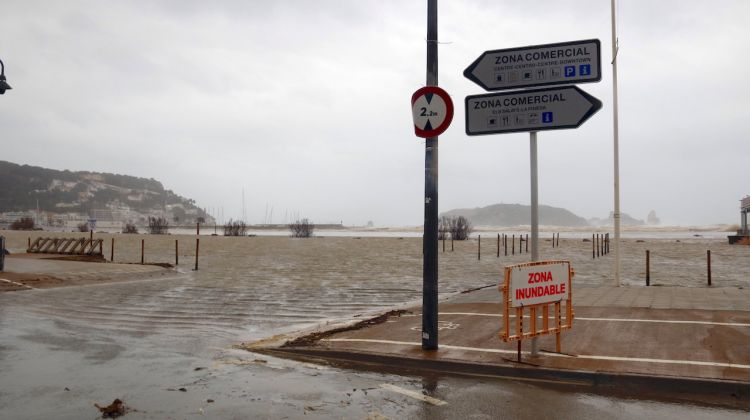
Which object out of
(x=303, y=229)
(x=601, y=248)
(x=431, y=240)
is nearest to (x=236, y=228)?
(x=303, y=229)

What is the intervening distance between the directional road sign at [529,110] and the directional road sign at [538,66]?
17cm

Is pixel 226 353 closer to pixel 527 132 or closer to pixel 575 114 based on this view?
pixel 527 132

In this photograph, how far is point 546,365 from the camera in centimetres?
664

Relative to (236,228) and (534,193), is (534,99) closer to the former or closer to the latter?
(534,193)

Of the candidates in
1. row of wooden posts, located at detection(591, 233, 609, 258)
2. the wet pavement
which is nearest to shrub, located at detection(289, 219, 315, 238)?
row of wooden posts, located at detection(591, 233, 609, 258)

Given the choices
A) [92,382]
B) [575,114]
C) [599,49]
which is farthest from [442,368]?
[599,49]

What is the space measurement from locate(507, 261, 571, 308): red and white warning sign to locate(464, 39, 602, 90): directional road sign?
2335mm

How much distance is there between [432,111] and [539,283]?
8.39ft

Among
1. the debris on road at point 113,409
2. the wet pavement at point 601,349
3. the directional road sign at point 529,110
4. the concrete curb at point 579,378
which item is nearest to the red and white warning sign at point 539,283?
the wet pavement at point 601,349

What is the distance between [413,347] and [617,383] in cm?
268

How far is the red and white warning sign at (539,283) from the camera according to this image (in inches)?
270

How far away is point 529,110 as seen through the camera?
7.36 meters

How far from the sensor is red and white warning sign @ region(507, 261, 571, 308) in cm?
687

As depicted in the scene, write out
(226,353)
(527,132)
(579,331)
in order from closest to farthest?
(527,132)
(226,353)
(579,331)
